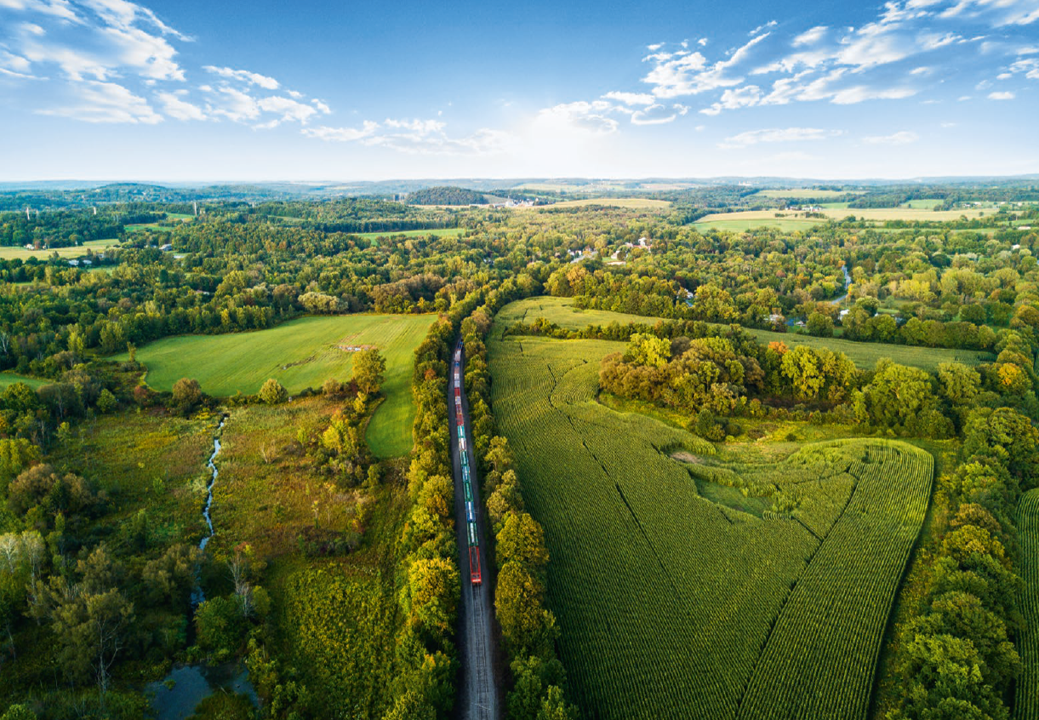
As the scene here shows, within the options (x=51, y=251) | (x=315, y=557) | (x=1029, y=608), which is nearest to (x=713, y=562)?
(x=1029, y=608)

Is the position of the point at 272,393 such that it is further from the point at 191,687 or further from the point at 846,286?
the point at 846,286

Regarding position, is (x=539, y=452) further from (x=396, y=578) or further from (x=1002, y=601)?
(x=1002, y=601)

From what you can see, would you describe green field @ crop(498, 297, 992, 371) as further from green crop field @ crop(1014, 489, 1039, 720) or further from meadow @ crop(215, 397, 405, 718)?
meadow @ crop(215, 397, 405, 718)

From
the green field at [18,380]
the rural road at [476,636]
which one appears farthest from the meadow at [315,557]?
the green field at [18,380]

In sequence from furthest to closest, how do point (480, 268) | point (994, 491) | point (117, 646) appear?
point (480, 268) → point (994, 491) → point (117, 646)

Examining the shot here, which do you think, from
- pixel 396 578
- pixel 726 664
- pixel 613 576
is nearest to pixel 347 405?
pixel 396 578

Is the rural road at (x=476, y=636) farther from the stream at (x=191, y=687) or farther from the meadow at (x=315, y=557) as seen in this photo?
the stream at (x=191, y=687)
